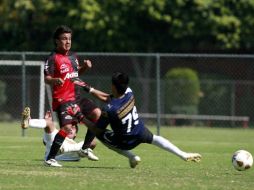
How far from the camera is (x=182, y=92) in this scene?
104 feet

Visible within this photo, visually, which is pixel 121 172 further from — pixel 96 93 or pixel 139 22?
pixel 139 22

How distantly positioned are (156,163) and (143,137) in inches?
68.1

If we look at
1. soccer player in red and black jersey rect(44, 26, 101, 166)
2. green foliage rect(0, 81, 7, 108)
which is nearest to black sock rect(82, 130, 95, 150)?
soccer player in red and black jersey rect(44, 26, 101, 166)

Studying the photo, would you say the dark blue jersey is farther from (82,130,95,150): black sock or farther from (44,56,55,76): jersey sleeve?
(44,56,55,76): jersey sleeve

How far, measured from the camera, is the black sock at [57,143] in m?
12.9

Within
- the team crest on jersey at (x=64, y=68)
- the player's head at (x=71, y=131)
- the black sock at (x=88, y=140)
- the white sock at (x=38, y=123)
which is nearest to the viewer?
the player's head at (x=71, y=131)

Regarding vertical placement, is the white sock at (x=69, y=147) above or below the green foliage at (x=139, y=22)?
below

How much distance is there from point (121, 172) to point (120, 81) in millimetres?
1316

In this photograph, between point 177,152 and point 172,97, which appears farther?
point 172,97

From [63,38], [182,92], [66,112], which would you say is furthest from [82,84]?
[182,92]

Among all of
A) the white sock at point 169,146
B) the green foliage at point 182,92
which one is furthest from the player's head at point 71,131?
the green foliage at point 182,92

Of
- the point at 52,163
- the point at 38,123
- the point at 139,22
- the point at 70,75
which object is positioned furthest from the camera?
the point at 139,22

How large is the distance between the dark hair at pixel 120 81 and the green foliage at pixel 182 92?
1904 cm

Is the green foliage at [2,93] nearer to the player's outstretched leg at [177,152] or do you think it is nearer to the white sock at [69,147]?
the white sock at [69,147]
